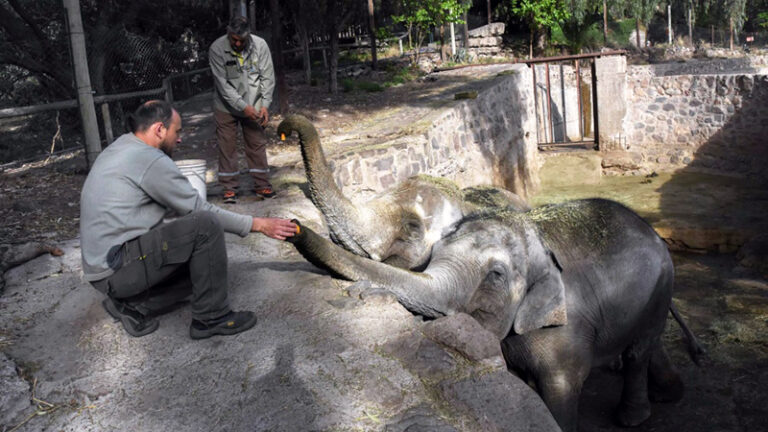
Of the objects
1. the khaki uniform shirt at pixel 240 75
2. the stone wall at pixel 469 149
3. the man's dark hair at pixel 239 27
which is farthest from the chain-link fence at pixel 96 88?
the stone wall at pixel 469 149

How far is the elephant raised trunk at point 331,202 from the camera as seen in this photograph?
4402 millimetres

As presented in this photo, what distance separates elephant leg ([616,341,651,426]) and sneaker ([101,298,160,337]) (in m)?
3.88

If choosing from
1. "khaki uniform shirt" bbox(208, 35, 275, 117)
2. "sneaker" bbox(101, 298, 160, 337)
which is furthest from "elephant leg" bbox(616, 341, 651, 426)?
"khaki uniform shirt" bbox(208, 35, 275, 117)

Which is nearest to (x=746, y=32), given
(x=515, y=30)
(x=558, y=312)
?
(x=515, y=30)

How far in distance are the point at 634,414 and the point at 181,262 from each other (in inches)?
161

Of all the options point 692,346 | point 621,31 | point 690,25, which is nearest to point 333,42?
point 692,346

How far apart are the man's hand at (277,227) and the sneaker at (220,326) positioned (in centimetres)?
59

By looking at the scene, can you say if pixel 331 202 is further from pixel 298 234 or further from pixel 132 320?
pixel 132 320

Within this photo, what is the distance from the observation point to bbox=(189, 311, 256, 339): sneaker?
13.0 feet

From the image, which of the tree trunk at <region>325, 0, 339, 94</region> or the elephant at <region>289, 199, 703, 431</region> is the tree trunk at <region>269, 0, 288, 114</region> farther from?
the elephant at <region>289, 199, 703, 431</region>

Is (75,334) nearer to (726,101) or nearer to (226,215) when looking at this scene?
(226,215)

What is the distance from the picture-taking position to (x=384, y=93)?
15.3m

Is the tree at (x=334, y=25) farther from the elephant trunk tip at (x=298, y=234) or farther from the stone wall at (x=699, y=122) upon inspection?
the elephant trunk tip at (x=298, y=234)

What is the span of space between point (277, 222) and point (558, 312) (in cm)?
213
